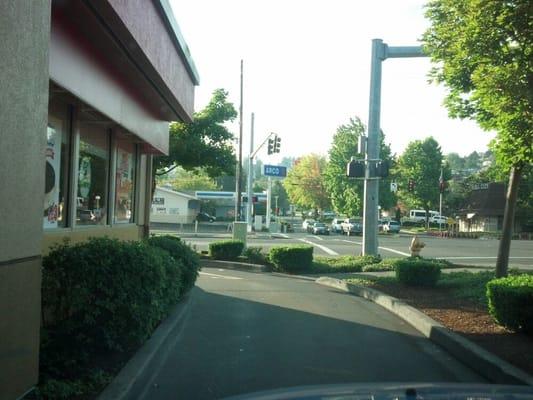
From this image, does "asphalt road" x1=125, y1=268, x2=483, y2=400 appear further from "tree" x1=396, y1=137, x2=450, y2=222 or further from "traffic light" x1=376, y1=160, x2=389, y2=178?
"tree" x1=396, y1=137, x2=450, y2=222

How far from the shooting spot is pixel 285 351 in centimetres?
741

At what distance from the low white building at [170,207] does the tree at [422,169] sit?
25.1 metres

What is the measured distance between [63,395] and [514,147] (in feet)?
26.5

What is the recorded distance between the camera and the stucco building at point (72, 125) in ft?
14.0

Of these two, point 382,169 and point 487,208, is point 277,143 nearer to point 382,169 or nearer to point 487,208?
point 382,169

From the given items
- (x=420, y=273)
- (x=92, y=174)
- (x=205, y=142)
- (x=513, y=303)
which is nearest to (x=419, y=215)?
(x=205, y=142)

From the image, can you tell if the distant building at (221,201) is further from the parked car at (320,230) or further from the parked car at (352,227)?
the parked car at (352,227)

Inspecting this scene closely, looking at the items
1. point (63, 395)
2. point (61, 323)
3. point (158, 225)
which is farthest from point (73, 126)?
point (158, 225)

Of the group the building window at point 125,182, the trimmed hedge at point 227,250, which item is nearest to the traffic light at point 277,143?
the trimmed hedge at point 227,250

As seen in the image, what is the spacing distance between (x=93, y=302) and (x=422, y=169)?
2718 inches

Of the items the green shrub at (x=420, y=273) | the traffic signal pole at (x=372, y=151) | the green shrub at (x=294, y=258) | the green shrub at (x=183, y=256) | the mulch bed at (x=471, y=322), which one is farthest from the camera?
the traffic signal pole at (x=372, y=151)

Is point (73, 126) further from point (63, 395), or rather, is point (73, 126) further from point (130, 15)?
point (63, 395)

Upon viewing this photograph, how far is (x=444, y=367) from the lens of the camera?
22.4 feet

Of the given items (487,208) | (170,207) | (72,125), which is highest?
(72,125)
